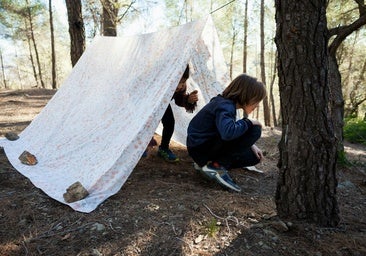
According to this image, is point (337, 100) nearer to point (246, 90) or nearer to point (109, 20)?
point (246, 90)

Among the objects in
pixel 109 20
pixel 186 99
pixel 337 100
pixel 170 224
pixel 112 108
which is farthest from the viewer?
pixel 109 20

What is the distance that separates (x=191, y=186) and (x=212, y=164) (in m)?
0.27

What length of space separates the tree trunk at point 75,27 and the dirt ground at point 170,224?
3323 millimetres

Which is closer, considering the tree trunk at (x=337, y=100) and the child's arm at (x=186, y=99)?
the child's arm at (x=186, y=99)

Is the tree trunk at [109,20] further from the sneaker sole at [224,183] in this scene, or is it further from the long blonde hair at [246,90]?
the sneaker sole at [224,183]

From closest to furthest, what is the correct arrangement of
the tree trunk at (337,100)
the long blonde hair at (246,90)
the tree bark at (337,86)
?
the long blonde hair at (246,90)
the tree bark at (337,86)
the tree trunk at (337,100)

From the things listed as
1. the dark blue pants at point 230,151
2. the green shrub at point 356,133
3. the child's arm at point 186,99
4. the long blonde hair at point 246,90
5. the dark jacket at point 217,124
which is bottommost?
the green shrub at point 356,133

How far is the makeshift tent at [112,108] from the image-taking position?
2.32m

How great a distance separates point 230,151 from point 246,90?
57 cm

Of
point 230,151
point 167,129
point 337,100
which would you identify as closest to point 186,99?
point 167,129

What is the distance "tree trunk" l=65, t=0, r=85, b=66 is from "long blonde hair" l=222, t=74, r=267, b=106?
395 cm

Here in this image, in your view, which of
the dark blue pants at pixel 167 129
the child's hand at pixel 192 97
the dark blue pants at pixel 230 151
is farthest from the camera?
the dark blue pants at pixel 167 129

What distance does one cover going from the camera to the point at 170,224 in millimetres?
1803

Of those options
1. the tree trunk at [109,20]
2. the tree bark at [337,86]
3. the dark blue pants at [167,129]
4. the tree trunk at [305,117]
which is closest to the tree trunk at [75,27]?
the tree trunk at [109,20]
